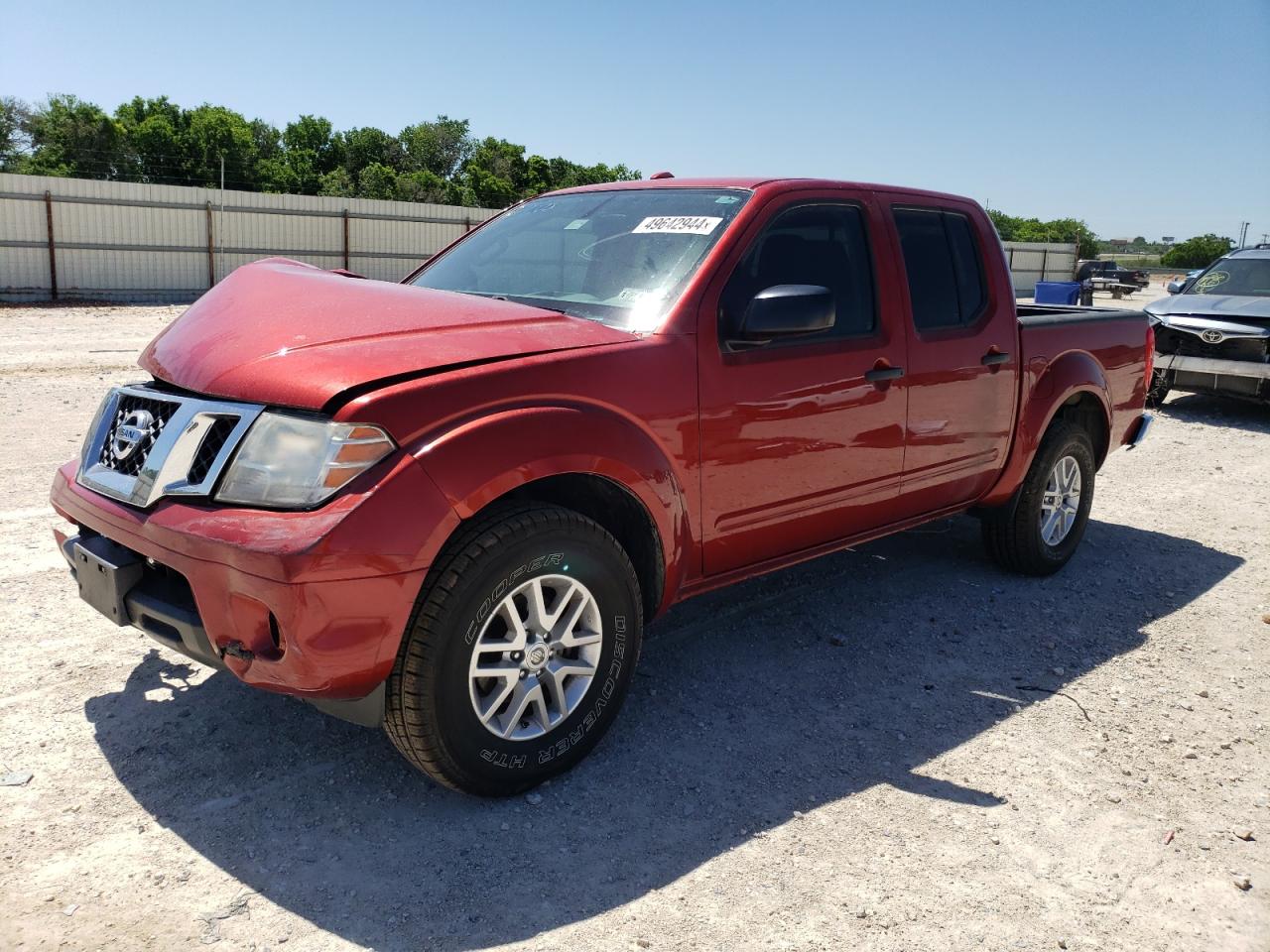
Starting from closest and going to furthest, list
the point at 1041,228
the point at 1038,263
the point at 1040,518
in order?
the point at 1040,518 → the point at 1038,263 → the point at 1041,228

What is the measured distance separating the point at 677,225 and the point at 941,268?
1.47 metres

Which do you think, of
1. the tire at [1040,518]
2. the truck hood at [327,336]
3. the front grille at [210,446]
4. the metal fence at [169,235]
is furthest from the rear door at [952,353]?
the metal fence at [169,235]

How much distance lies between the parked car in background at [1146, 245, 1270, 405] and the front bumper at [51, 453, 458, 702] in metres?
9.78

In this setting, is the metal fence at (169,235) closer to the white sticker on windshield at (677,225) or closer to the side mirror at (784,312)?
the white sticker on windshield at (677,225)

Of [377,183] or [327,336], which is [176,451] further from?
[377,183]

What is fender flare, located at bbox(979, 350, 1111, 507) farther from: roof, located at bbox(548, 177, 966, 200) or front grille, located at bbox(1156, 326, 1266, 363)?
front grille, located at bbox(1156, 326, 1266, 363)

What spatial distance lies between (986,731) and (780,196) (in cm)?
212

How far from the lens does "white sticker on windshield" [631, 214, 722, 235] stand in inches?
145

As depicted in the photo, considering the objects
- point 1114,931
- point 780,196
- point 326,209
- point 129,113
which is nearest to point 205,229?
point 326,209

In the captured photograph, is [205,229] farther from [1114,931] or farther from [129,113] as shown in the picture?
[129,113]

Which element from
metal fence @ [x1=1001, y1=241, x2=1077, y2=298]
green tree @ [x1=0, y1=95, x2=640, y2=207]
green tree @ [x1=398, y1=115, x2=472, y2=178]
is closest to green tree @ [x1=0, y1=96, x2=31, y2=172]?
green tree @ [x1=0, y1=95, x2=640, y2=207]

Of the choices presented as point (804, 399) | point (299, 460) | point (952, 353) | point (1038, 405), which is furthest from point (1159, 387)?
point (299, 460)

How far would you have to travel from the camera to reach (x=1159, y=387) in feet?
37.6

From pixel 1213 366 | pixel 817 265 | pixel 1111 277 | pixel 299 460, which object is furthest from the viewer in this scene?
pixel 1111 277
